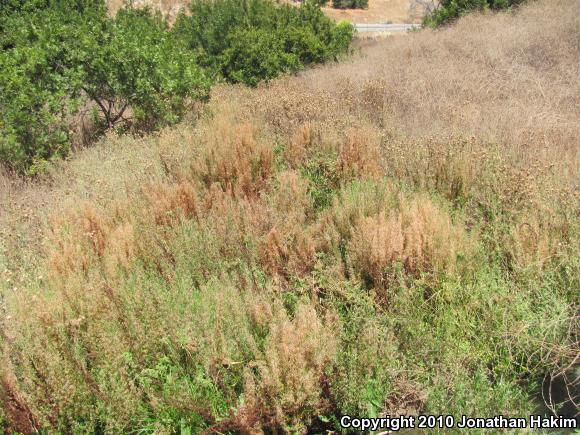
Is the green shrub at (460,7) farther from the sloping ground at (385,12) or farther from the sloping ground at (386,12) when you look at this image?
the sloping ground at (385,12)

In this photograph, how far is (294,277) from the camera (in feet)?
12.2

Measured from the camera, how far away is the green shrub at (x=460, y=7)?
40.1 ft

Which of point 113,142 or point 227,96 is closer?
point 113,142

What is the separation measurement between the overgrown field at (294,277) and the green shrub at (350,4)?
33209mm

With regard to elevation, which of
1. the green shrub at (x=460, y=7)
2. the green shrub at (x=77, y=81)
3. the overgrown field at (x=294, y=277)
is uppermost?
the green shrub at (x=460, y=7)

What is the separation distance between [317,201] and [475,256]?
1872 millimetres

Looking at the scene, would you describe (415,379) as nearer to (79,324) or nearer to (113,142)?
(79,324)

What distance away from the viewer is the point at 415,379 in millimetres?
2990

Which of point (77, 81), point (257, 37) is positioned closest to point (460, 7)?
point (257, 37)

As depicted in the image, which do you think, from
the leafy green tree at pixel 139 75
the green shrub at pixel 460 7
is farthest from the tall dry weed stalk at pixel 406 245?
the green shrub at pixel 460 7

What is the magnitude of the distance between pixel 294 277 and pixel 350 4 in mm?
37433

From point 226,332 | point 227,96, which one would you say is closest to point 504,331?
point 226,332

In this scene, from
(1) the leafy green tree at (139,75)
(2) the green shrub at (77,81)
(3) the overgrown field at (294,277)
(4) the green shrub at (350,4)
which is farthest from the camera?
(4) the green shrub at (350,4)

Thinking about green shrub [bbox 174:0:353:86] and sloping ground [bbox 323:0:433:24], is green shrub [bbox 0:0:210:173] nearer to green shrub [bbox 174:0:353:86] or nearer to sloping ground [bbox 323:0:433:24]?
green shrub [bbox 174:0:353:86]
